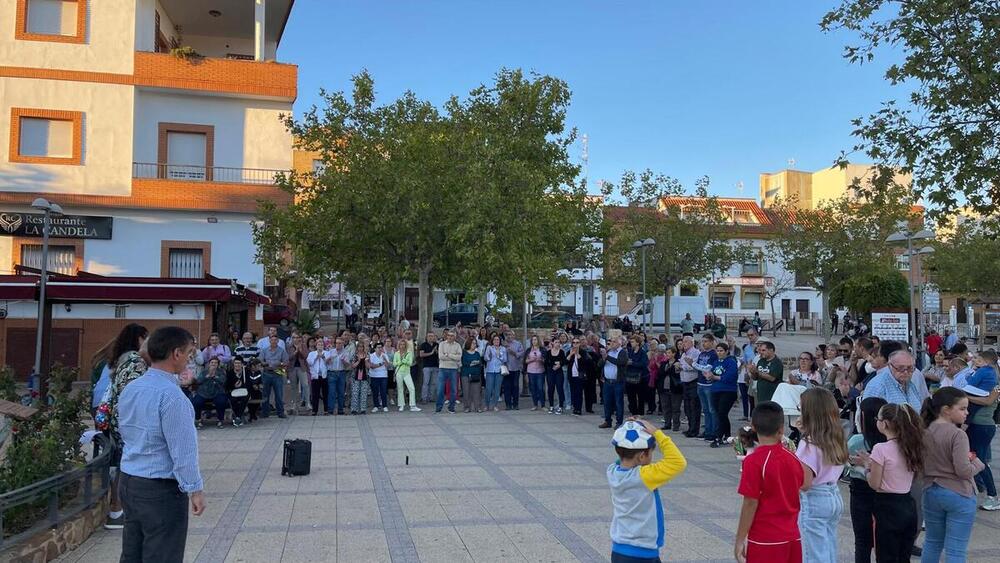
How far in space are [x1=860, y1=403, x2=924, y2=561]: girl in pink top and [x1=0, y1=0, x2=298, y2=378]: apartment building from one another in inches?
814

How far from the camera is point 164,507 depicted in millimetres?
4453

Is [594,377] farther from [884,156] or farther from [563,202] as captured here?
[563,202]

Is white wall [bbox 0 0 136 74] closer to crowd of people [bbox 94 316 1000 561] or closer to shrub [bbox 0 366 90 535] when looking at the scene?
crowd of people [bbox 94 316 1000 561]

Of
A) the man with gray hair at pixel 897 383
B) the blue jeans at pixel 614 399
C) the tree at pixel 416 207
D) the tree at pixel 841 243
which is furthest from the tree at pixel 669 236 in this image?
the man with gray hair at pixel 897 383

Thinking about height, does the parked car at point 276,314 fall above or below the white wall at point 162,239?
below

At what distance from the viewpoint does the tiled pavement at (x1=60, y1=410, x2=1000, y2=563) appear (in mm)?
6805

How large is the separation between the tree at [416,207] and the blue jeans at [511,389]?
10.8ft

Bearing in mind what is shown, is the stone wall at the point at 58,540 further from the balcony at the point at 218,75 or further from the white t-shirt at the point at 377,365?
the balcony at the point at 218,75

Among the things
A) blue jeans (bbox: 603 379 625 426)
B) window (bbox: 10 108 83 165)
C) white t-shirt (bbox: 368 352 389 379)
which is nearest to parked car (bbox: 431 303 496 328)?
window (bbox: 10 108 83 165)

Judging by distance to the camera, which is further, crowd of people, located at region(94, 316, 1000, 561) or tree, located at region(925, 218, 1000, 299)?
tree, located at region(925, 218, 1000, 299)

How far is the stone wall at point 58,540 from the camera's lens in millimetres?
5922

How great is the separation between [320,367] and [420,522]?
8645mm

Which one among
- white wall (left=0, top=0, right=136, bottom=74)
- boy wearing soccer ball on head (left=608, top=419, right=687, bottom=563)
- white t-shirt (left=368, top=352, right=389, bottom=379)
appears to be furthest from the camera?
white wall (left=0, top=0, right=136, bottom=74)

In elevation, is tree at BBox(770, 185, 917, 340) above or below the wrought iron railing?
above
